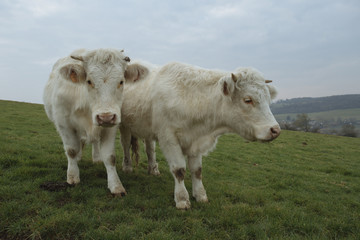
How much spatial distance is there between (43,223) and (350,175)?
449 inches

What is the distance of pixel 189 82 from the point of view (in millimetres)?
4992

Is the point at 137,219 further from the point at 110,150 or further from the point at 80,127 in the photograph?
the point at 80,127

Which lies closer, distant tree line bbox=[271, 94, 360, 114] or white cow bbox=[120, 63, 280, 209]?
white cow bbox=[120, 63, 280, 209]

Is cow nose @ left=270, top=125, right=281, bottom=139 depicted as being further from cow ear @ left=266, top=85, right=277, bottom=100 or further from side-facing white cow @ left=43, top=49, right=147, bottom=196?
side-facing white cow @ left=43, top=49, right=147, bottom=196

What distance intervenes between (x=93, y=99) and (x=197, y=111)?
1.93 metres

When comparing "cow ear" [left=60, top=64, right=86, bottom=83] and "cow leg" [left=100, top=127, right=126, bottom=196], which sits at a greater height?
"cow ear" [left=60, top=64, right=86, bottom=83]

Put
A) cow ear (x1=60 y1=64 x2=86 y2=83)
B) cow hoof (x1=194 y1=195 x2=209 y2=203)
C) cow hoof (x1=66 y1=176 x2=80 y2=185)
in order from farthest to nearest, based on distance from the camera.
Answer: cow hoof (x1=66 y1=176 x2=80 y2=185) → cow hoof (x1=194 y1=195 x2=209 y2=203) → cow ear (x1=60 y1=64 x2=86 y2=83)

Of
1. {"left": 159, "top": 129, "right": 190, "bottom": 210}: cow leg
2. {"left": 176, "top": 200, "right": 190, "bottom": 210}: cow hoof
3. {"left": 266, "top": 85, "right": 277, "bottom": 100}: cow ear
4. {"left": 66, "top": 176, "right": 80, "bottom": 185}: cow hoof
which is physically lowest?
{"left": 176, "top": 200, "right": 190, "bottom": 210}: cow hoof

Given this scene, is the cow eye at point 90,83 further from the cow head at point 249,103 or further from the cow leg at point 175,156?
the cow head at point 249,103

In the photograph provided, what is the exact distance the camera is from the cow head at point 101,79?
4164 mm

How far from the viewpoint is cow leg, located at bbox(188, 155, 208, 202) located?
495 cm

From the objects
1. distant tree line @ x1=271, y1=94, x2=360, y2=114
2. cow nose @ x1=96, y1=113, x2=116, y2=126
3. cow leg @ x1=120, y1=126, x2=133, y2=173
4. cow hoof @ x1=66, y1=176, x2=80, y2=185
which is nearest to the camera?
cow nose @ x1=96, y1=113, x2=116, y2=126

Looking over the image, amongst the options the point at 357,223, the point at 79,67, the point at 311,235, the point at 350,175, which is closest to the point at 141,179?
the point at 79,67

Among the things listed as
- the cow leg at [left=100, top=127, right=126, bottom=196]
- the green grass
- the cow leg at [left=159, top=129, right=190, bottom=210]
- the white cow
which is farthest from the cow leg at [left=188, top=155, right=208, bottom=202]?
the cow leg at [left=100, top=127, right=126, bottom=196]
